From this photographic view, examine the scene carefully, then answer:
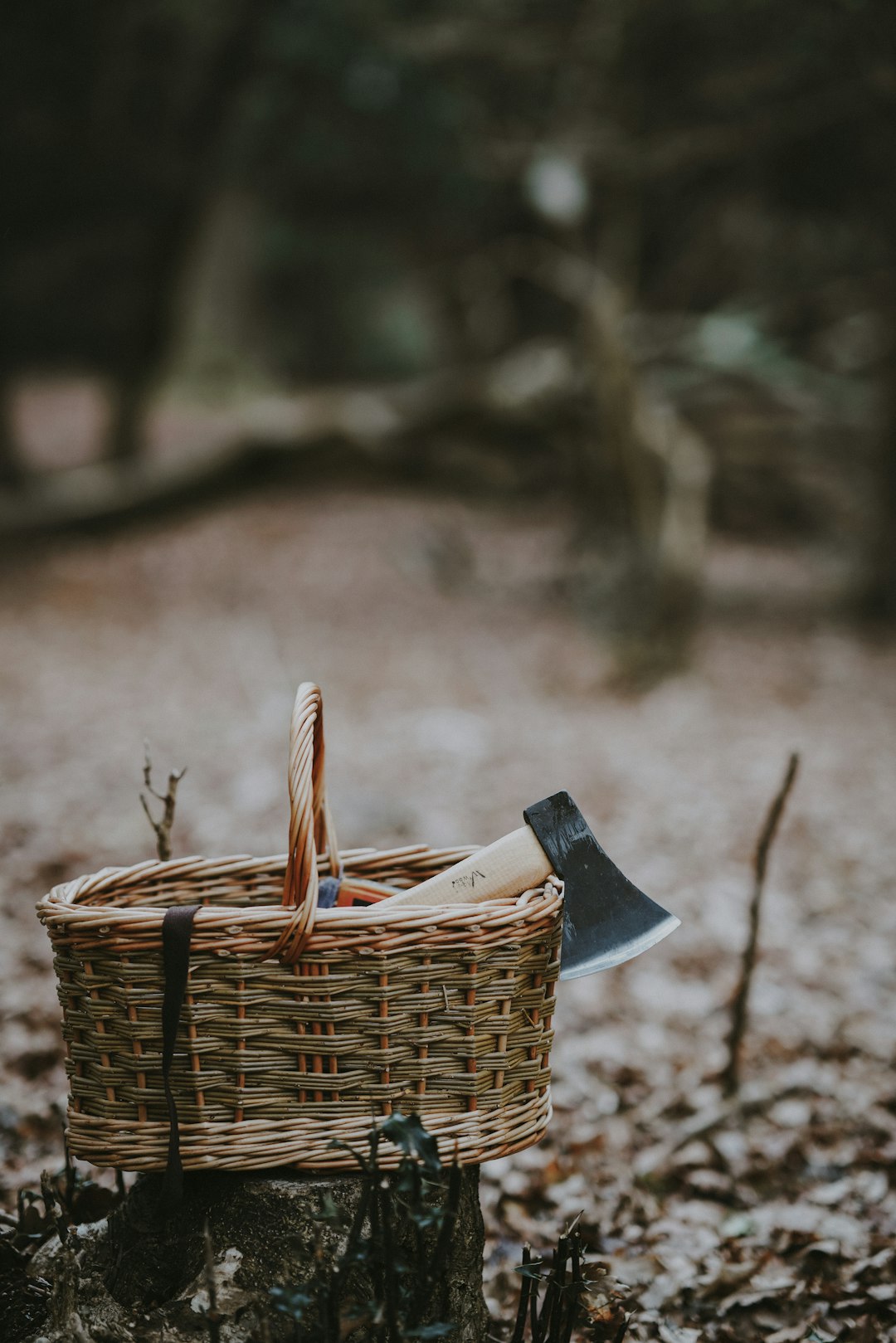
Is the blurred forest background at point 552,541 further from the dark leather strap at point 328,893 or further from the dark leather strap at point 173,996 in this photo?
the dark leather strap at point 328,893

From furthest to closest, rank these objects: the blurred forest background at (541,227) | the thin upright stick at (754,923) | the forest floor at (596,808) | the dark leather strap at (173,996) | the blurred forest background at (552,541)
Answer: the blurred forest background at (541,227) < the blurred forest background at (552,541) < the thin upright stick at (754,923) < the forest floor at (596,808) < the dark leather strap at (173,996)

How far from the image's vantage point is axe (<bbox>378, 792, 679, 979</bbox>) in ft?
6.16

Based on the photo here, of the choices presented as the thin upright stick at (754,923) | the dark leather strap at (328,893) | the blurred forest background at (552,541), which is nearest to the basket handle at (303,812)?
the dark leather strap at (328,893)

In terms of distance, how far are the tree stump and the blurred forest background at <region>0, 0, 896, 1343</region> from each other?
206mm

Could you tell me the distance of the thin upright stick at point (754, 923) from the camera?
2.79 metres

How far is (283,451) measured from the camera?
35.7ft

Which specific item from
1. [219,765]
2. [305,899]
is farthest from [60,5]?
[305,899]

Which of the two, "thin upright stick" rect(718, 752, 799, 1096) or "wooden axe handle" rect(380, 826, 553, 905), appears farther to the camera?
"thin upright stick" rect(718, 752, 799, 1096)

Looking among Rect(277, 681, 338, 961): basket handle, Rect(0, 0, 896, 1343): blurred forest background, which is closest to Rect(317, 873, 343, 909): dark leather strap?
Rect(277, 681, 338, 961): basket handle

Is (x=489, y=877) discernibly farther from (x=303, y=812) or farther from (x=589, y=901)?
(x=303, y=812)

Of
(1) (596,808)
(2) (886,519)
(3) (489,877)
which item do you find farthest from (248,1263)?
(2) (886,519)

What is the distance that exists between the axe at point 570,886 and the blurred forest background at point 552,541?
1.69 ft

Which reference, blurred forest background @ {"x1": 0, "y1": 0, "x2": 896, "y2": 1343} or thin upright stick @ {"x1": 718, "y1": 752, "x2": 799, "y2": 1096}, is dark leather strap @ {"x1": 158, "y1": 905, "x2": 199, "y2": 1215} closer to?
blurred forest background @ {"x1": 0, "y1": 0, "x2": 896, "y2": 1343}

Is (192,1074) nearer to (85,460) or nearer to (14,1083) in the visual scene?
(14,1083)
